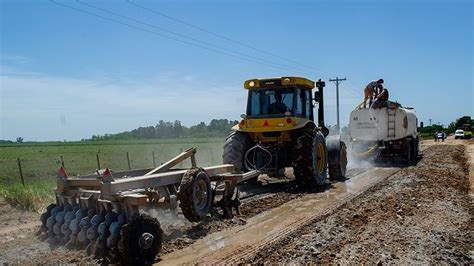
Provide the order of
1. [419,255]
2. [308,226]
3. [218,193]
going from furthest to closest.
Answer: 1. [218,193]
2. [308,226]
3. [419,255]

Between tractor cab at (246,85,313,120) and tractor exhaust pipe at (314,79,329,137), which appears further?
tractor exhaust pipe at (314,79,329,137)

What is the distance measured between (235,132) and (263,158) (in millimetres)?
1028

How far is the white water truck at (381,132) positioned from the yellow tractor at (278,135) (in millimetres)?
7886

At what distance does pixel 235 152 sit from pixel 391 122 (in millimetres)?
10252

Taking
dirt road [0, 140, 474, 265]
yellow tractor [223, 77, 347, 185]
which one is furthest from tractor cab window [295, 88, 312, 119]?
dirt road [0, 140, 474, 265]

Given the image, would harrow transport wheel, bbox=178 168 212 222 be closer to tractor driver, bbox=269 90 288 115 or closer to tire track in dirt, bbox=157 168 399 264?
tire track in dirt, bbox=157 168 399 264

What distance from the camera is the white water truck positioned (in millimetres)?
19344

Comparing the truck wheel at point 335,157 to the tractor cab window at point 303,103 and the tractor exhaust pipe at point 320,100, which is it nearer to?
the tractor exhaust pipe at point 320,100

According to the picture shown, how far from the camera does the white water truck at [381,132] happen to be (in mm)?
19344

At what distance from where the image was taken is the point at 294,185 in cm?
1211

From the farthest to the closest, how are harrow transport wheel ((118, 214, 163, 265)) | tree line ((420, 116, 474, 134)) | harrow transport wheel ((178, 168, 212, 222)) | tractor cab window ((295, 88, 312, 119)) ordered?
tree line ((420, 116, 474, 134)) < tractor cab window ((295, 88, 312, 119)) < harrow transport wheel ((178, 168, 212, 222)) < harrow transport wheel ((118, 214, 163, 265))

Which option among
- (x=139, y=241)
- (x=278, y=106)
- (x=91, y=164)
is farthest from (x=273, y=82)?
(x=91, y=164)

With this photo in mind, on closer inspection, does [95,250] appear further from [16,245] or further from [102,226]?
[16,245]

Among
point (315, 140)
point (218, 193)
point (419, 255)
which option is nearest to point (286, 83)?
point (315, 140)
